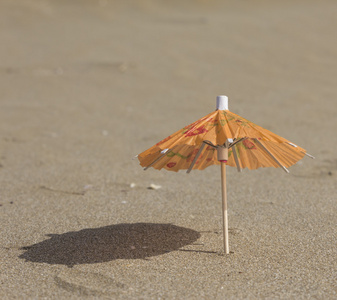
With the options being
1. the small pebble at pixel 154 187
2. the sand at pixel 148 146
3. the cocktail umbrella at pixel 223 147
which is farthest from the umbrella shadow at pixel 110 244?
the small pebble at pixel 154 187

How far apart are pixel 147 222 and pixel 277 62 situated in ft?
21.1

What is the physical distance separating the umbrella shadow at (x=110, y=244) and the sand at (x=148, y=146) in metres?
0.01

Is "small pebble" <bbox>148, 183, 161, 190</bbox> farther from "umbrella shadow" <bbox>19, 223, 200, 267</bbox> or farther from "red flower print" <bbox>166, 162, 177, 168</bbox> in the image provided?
"red flower print" <bbox>166, 162, 177, 168</bbox>

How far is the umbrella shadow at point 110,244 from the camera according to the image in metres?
3.11

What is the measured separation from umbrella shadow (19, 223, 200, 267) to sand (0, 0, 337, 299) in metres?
0.01

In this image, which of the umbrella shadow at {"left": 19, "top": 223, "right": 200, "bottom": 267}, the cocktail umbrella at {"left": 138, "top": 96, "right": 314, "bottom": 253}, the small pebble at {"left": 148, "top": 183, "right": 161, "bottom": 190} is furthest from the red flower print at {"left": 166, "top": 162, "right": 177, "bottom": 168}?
the small pebble at {"left": 148, "top": 183, "right": 161, "bottom": 190}

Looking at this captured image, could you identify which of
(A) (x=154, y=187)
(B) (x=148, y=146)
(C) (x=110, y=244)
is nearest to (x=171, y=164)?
(C) (x=110, y=244)

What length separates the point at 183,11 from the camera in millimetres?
13148

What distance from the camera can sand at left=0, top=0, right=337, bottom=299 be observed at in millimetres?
2906

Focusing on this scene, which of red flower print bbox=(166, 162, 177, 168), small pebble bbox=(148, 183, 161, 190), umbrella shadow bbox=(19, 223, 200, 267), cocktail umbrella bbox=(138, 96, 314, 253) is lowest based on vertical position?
umbrella shadow bbox=(19, 223, 200, 267)

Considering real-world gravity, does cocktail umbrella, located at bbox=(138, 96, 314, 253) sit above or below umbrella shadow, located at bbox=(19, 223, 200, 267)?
above

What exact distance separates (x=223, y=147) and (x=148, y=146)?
283cm

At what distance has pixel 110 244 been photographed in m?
3.29

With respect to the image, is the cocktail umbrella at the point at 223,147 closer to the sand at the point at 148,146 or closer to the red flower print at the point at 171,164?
the red flower print at the point at 171,164
